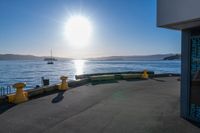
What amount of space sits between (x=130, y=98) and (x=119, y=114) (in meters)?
3.07

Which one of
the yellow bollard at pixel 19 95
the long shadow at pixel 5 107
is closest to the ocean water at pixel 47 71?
the yellow bollard at pixel 19 95

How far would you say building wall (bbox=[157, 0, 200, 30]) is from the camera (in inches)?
214

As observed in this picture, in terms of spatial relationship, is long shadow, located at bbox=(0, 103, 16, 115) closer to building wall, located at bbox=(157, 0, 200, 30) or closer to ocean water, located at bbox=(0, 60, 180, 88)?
building wall, located at bbox=(157, 0, 200, 30)

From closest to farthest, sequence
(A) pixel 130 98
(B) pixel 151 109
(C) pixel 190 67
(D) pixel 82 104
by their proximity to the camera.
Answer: (C) pixel 190 67
(B) pixel 151 109
(D) pixel 82 104
(A) pixel 130 98

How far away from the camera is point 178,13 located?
586cm

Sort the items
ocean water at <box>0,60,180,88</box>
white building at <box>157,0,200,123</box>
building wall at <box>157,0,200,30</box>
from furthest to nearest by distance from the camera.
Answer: ocean water at <box>0,60,180,88</box>, white building at <box>157,0,200,123</box>, building wall at <box>157,0,200,30</box>

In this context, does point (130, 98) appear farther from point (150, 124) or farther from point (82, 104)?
point (150, 124)

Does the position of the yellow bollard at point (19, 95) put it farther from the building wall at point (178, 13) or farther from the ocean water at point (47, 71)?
the ocean water at point (47, 71)

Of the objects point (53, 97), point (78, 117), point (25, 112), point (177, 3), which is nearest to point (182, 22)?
point (177, 3)

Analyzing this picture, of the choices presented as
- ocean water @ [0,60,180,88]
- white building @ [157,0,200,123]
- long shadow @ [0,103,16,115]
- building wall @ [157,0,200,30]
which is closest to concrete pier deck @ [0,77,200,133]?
long shadow @ [0,103,16,115]

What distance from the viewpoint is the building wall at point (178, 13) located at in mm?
5426

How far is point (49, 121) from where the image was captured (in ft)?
21.9

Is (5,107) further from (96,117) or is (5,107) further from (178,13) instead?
(178,13)

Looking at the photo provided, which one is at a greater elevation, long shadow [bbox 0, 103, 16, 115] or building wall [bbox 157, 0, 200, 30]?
building wall [bbox 157, 0, 200, 30]
